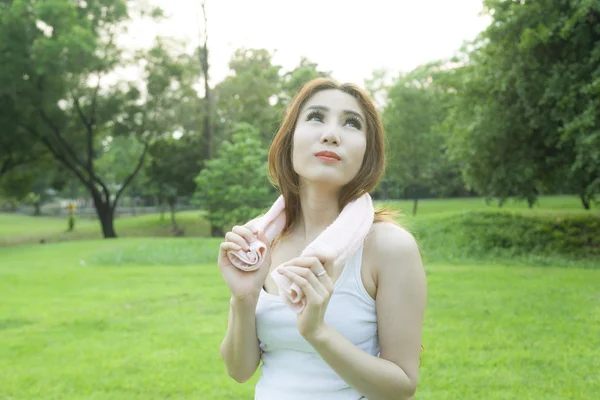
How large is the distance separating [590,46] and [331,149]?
13075 millimetres

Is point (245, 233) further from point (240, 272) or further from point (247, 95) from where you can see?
point (247, 95)

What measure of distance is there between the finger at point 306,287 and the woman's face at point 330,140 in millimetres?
434

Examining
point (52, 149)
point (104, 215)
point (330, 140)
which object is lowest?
point (104, 215)

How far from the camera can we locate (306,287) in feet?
4.73

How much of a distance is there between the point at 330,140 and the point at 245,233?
36 cm

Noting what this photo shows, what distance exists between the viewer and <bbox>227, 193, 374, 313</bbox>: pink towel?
149cm

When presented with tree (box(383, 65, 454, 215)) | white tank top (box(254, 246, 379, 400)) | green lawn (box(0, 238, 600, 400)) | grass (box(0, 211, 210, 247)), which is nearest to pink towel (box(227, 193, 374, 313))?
white tank top (box(254, 246, 379, 400))

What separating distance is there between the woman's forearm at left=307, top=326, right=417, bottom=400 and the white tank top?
A: 95 mm

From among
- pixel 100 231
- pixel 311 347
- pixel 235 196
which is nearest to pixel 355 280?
pixel 311 347

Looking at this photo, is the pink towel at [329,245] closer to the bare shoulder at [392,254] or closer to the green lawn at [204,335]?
the bare shoulder at [392,254]

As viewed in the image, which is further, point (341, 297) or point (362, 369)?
point (341, 297)

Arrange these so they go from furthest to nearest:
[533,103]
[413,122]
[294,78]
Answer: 1. [413,122]
2. [294,78]
3. [533,103]

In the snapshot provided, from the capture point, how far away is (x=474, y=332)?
6738mm

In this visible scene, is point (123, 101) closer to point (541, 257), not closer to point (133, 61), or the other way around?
point (133, 61)
